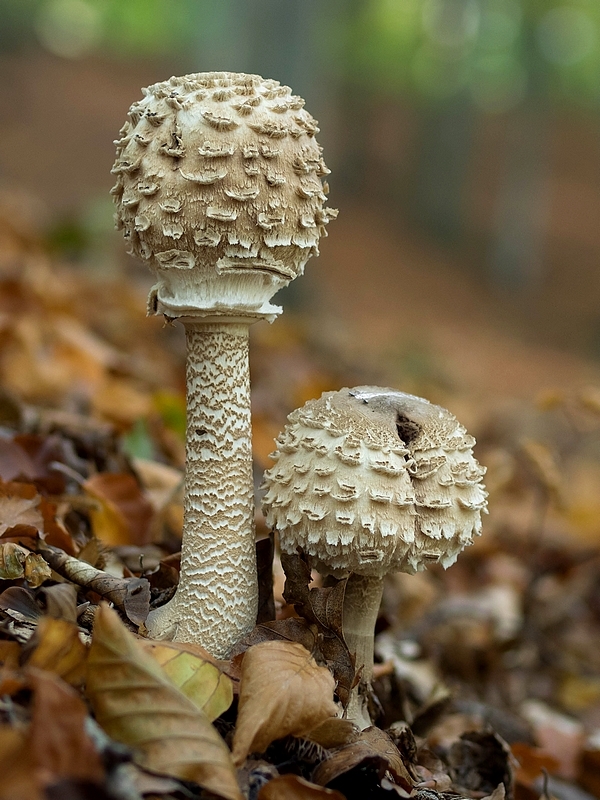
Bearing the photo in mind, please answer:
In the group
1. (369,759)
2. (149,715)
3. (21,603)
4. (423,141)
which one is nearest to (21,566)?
(21,603)

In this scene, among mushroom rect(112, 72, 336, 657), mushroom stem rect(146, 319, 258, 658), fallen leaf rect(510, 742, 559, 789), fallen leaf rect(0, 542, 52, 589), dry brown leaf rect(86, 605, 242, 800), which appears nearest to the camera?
dry brown leaf rect(86, 605, 242, 800)

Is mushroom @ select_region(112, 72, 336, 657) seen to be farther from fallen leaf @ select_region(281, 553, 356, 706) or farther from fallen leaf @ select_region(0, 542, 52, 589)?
fallen leaf @ select_region(0, 542, 52, 589)

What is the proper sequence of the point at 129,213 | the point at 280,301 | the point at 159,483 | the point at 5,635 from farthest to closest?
the point at 280,301 < the point at 159,483 < the point at 129,213 < the point at 5,635

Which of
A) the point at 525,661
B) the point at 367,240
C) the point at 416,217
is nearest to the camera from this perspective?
the point at 525,661

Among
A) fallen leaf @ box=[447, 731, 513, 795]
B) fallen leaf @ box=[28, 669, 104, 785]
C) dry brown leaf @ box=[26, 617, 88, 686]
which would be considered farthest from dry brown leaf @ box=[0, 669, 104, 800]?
fallen leaf @ box=[447, 731, 513, 795]

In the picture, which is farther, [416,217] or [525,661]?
[416,217]

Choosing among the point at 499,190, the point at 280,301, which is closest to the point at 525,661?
the point at 280,301

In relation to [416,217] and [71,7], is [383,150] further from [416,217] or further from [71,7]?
[71,7]
